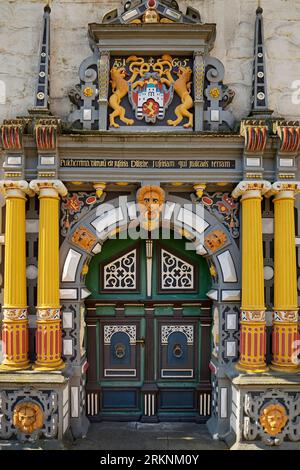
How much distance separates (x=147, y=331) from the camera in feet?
23.3

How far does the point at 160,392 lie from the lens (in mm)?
7145

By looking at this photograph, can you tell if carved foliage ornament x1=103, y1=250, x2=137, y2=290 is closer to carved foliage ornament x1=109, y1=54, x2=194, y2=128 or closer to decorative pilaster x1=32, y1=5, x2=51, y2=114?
carved foliage ornament x1=109, y1=54, x2=194, y2=128

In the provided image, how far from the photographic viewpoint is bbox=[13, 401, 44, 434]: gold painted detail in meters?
6.09

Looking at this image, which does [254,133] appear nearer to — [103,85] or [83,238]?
[103,85]

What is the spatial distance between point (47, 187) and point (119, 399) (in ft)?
12.2

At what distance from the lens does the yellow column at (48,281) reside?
20.5ft

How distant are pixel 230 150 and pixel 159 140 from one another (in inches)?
42.6

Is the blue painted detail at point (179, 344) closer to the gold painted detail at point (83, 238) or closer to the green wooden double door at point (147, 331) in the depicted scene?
the green wooden double door at point (147, 331)

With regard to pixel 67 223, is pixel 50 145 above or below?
above

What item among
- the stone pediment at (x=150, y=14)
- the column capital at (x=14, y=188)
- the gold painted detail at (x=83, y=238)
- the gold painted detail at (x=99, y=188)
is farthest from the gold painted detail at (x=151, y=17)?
the gold painted detail at (x=83, y=238)

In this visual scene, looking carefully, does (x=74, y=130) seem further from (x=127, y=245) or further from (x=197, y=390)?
(x=197, y=390)

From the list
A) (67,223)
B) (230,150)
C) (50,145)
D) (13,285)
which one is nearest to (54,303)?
(13,285)

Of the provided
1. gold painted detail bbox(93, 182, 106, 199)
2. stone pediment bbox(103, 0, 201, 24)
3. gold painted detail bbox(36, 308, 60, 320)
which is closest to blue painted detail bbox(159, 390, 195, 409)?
gold painted detail bbox(36, 308, 60, 320)

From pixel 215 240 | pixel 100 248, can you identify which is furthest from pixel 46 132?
pixel 215 240
